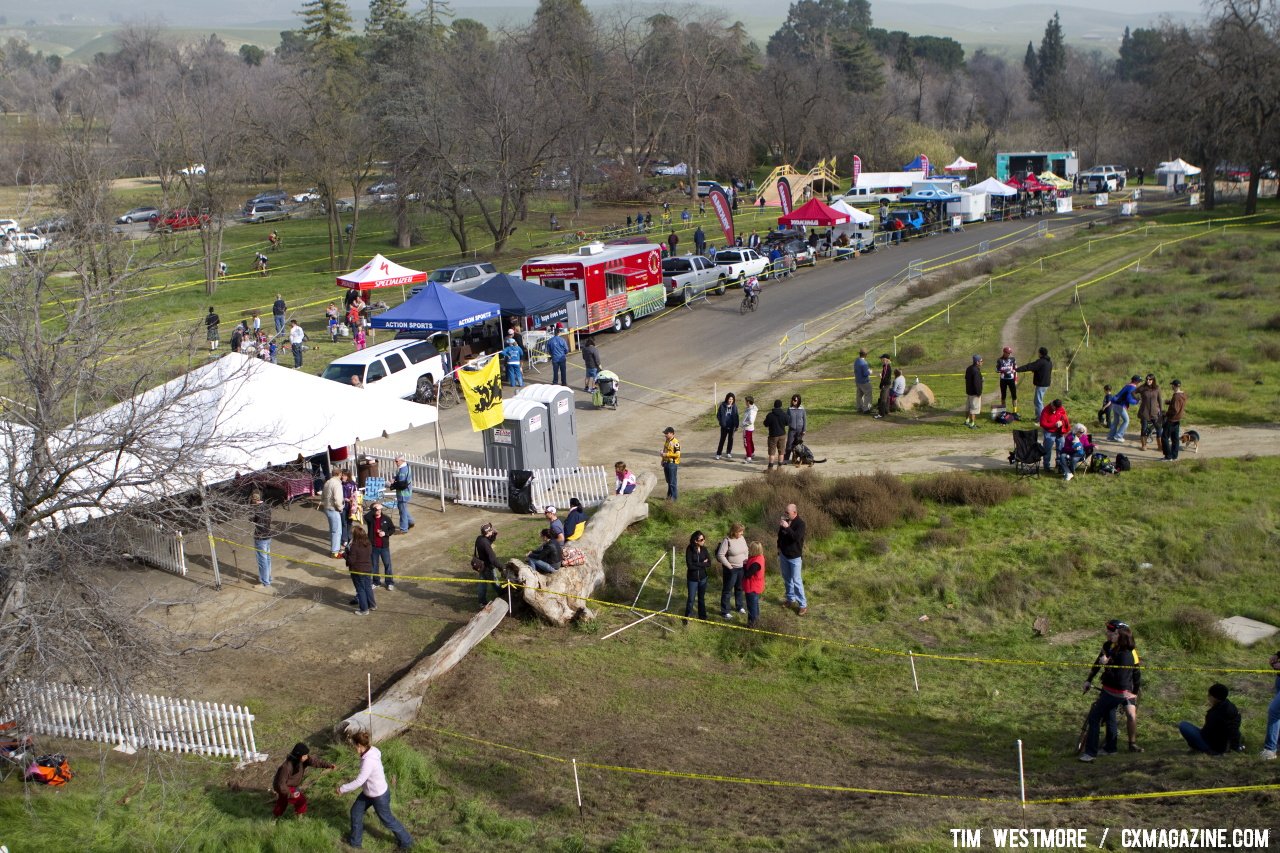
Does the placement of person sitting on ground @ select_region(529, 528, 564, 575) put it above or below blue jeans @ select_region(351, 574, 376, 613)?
above

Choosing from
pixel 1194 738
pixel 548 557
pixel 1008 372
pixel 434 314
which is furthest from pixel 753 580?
pixel 434 314

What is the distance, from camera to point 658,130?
76938 millimetres

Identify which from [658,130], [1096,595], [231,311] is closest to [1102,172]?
[658,130]

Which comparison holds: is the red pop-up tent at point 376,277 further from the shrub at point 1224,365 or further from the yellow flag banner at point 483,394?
the shrub at point 1224,365

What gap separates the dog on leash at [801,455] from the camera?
21.0 meters

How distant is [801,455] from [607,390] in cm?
652

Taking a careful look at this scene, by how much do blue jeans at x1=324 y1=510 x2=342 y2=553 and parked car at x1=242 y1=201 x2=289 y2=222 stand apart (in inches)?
2392

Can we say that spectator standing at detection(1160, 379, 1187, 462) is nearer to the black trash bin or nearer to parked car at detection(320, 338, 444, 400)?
the black trash bin

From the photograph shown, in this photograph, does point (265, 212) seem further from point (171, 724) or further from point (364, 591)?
point (171, 724)

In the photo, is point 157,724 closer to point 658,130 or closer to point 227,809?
point 227,809

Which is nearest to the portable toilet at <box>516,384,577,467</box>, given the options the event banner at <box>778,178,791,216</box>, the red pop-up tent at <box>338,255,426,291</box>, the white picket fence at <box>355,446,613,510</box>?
the white picket fence at <box>355,446,613,510</box>

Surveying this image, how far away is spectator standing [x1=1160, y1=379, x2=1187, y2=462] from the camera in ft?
65.2

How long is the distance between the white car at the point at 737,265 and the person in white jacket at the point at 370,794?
32.5 metres

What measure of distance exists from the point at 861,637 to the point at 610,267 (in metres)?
21.5
